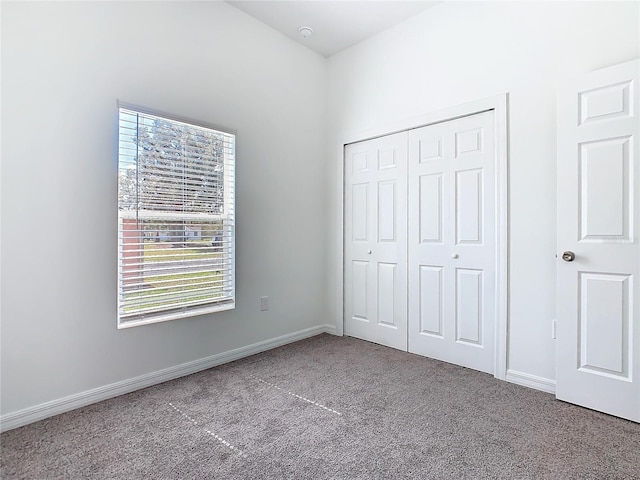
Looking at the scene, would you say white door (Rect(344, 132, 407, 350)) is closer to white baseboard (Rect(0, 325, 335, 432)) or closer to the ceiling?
white baseboard (Rect(0, 325, 335, 432))

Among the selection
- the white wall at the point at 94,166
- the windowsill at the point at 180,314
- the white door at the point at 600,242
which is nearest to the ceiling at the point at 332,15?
the white wall at the point at 94,166

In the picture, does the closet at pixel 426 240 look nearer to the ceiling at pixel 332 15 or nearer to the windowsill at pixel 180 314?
the ceiling at pixel 332 15

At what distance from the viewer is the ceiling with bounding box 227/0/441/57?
2.86 m

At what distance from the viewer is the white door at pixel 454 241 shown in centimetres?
263

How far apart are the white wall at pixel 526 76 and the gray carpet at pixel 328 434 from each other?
583 mm

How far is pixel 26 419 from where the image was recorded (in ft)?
6.23

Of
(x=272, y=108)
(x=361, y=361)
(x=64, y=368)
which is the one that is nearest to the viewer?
(x=64, y=368)

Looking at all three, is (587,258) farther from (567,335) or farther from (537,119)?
(537,119)

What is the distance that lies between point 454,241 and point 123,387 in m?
2.62

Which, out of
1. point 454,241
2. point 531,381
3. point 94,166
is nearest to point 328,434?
point 531,381

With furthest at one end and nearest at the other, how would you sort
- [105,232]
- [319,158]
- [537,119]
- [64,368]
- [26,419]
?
[319,158] → [537,119] → [105,232] → [64,368] → [26,419]

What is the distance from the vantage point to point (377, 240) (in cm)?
335

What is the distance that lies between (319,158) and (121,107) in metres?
1.92

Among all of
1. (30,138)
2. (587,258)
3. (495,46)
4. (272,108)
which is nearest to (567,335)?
(587,258)
